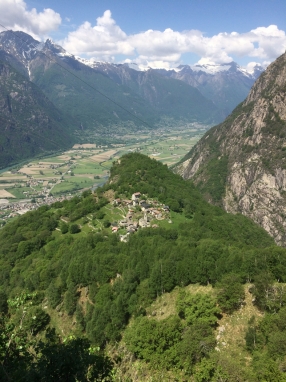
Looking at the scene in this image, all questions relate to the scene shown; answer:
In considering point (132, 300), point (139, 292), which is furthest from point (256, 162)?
point (132, 300)

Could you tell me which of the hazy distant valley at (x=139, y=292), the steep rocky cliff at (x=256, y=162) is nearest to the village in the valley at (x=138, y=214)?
the hazy distant valley at (x=139, y=292)

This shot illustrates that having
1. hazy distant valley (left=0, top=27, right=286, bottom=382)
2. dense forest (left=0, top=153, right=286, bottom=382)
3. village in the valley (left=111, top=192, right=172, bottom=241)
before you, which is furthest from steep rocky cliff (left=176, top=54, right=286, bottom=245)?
village in the valley (left=111, top=192, right=172, bottom=241)

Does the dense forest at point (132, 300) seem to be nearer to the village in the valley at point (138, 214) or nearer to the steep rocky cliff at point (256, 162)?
the village in the valley at point (138, 214)

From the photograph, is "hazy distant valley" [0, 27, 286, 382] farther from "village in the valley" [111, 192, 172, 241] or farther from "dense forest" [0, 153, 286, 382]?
"village in the valley" [111, 192, 172, 241]

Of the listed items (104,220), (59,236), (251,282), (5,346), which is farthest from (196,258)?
(59,236)

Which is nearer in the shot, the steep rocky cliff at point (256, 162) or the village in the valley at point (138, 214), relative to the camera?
the village in the valley at point (138, 214)

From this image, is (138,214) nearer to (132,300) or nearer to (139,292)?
(139,292)
